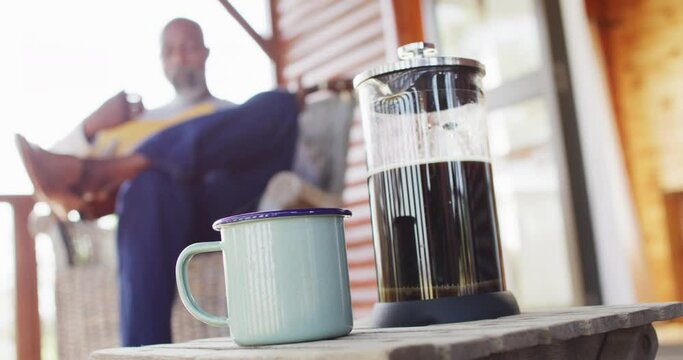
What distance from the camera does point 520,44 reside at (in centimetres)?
293

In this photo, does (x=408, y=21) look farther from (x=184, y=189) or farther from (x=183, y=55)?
(x=184, y=189)

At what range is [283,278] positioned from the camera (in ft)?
2.31

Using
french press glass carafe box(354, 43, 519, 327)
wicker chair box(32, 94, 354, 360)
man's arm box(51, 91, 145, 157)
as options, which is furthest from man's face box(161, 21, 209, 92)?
french press glass carafe box(354, 43, 519, 327)

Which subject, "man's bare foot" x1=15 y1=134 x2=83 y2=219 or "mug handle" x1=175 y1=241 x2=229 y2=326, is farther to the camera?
"man's bare foot" x1=15 y1=134 x2=83 y2=219

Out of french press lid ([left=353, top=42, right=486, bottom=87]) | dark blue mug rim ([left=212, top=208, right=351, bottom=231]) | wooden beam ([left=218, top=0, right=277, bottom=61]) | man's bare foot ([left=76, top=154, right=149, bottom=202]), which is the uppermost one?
wooden beam ([left=218, top=0, right=277, bottom=61])

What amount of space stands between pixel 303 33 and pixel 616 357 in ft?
10.5

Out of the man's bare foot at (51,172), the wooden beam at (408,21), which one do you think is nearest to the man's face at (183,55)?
the man's bare foot at (51,172)

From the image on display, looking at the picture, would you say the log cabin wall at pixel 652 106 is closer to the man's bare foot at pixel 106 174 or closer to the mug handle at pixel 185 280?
the man's bare foot at pixel 106 174

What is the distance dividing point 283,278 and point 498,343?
0.21 metres

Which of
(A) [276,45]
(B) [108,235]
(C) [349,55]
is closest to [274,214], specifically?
(B) [108,235]

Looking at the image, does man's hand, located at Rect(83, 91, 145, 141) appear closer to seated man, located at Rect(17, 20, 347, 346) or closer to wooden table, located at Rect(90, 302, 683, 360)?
seated man, located at Rect(17, 20, 347, 346)

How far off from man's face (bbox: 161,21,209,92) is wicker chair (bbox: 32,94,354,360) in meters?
0.36

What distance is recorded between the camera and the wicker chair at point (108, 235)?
2.34 m

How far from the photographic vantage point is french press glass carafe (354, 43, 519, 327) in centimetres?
83
